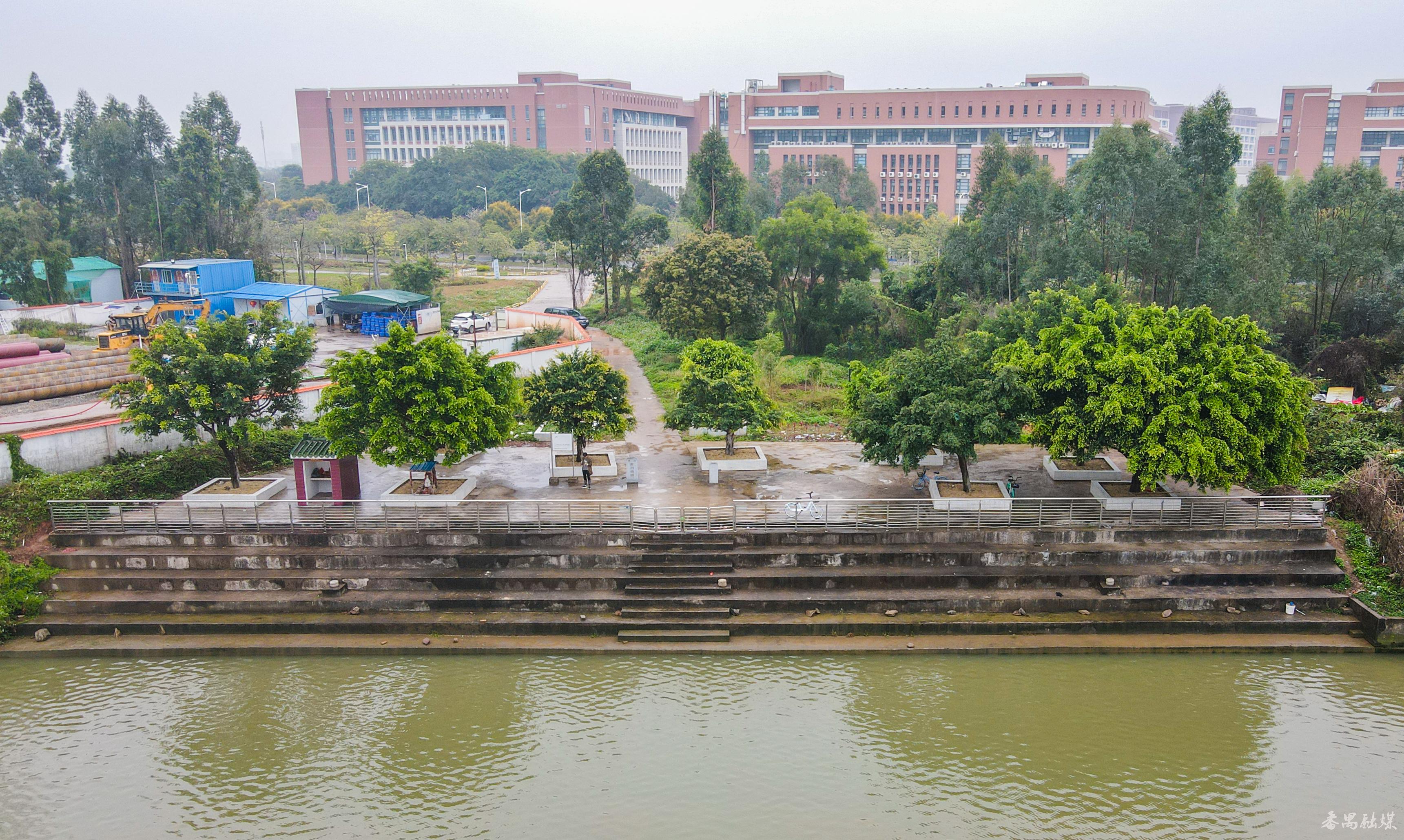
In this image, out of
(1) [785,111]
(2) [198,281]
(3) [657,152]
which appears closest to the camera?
(2) [198,281]

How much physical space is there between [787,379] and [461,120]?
304 feet

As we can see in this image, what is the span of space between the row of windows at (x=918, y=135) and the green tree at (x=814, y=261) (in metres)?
46.0

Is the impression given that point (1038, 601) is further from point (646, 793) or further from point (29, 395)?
point (29, 395)

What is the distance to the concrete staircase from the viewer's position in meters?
17.6

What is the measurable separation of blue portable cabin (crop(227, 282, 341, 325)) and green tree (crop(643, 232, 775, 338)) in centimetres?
1806

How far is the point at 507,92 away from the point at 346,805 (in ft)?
360

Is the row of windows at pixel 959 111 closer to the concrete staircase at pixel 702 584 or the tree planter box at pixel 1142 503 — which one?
the tree planter box at pixel 1142 503

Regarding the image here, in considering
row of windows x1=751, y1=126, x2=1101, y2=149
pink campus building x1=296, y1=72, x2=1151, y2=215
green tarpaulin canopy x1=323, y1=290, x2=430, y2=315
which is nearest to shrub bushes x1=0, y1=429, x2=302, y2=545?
green tarpaulin canopy x1=323, y1=290, x2=430, y2=315

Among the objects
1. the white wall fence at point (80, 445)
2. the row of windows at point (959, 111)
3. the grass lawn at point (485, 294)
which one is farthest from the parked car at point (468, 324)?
the row of windows at point (959, 111)

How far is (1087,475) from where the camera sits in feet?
70.4

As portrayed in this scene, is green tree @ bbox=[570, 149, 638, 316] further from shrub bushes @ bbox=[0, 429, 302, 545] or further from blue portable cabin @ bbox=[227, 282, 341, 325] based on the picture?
shrub bushes @ bbox=[0, 429, 302, 545]

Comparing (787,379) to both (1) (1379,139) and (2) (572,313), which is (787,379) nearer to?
(2) (572,313)

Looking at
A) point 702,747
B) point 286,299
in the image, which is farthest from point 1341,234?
point 286,299

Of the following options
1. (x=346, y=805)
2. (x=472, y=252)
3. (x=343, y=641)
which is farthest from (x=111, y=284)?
(x=346, y=805)
